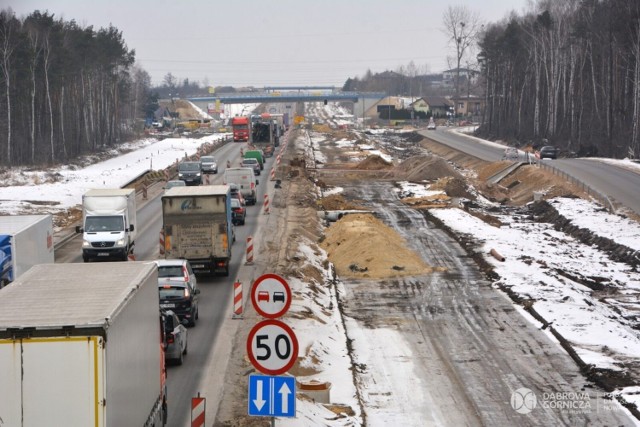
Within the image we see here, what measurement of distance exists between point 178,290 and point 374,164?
6276 centimetres

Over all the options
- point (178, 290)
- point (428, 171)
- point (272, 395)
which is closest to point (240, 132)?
point (428, 171)

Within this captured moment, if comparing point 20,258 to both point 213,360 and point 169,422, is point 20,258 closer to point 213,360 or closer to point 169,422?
point 213,360

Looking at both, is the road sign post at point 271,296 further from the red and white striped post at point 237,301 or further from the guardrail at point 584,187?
the guardrail at point 584,187

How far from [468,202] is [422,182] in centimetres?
1269

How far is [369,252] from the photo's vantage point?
4019 cm

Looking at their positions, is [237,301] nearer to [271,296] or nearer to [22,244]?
A: [22,244]

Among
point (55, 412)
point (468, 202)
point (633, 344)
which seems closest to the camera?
point (55, 412)

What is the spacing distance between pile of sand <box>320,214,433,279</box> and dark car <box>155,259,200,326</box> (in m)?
12.7

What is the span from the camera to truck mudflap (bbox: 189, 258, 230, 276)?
3269 centimetres

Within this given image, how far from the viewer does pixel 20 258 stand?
25125mm

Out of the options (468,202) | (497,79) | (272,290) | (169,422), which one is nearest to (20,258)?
(169,422)

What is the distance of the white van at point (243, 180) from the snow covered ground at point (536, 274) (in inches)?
393

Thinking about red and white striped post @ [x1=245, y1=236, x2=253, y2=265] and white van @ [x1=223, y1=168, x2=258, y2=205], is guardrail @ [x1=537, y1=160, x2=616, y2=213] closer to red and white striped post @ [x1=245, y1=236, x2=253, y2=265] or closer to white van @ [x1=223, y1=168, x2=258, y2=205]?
white van @ [x1=223, y1=168, x2=258, y2=205]

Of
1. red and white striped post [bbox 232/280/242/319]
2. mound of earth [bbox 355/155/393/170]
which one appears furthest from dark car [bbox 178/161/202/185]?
red and white striped post [bbox 232/280/242/319]
